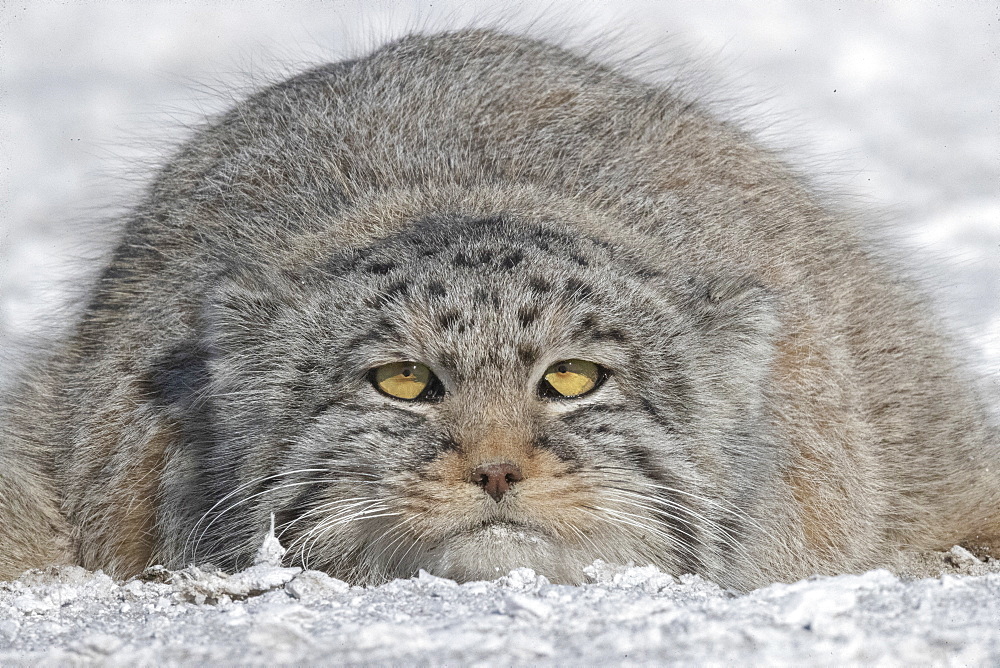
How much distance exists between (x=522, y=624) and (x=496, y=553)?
2.31ft

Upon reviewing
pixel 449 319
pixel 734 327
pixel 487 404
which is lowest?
pixel 487 404

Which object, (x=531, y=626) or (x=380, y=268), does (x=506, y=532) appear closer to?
(x=531, y=626)

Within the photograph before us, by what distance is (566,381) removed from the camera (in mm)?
4391

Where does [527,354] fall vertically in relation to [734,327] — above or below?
below

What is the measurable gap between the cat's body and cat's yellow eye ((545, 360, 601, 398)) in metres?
0.04

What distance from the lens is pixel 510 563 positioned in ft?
13.4

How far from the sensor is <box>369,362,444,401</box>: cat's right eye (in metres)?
4.36

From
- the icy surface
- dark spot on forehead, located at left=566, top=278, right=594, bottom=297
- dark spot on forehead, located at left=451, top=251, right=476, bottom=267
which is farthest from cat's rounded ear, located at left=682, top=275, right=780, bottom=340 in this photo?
the icy surface

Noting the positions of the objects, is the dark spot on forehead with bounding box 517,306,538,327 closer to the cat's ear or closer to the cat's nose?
the cat's nose

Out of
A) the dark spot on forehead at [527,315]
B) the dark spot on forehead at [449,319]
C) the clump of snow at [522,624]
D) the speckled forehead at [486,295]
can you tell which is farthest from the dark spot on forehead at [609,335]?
the clump of snow at [522,624]

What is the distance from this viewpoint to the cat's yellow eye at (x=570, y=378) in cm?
438

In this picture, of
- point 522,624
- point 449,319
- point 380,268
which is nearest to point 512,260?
point 449,319

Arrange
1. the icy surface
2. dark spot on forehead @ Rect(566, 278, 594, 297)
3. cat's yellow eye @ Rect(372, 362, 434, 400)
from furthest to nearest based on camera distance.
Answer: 1. dark spot on forehead @ Rect(566, 278, 594, 297)
2. cat's yellow eye @ Rect(372, 362, 434, 400)
3. the icy surface

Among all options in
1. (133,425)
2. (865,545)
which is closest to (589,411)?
(865,545)
